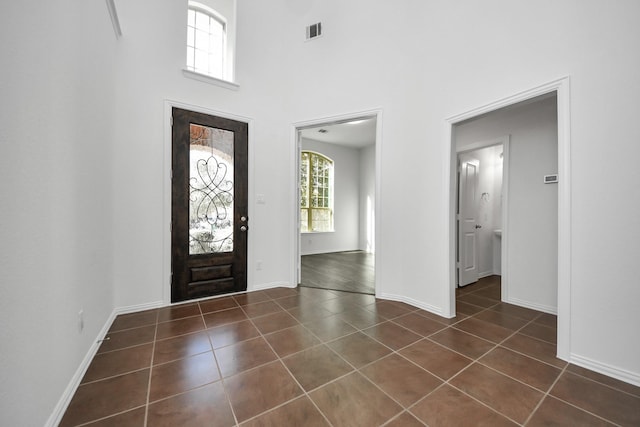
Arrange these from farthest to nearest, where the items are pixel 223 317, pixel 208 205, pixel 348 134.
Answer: pixel 348 134 < pixel 208 205 < pixel 223 317

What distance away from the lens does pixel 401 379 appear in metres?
1.64

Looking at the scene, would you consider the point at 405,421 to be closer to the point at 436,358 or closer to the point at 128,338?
the point at 436,358

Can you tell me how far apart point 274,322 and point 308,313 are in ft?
1.30

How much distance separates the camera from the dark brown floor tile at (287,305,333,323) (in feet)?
8.45

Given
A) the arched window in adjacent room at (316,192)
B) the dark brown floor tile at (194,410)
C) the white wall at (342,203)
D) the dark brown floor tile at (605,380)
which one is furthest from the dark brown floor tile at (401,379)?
the arched window in adjacent room at (316,192)

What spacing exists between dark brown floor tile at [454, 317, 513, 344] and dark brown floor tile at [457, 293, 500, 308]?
55 centimetres

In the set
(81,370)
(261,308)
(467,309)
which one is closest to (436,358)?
(467,309)

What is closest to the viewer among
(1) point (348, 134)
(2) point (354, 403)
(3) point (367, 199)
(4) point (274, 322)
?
(2) point (354, 403)

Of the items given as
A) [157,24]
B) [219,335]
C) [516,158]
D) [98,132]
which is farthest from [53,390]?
[516,158]

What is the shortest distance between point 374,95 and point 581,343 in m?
3.01

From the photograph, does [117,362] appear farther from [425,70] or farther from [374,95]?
[425,70]

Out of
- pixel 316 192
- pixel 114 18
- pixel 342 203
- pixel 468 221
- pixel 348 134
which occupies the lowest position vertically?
pixel 468 221

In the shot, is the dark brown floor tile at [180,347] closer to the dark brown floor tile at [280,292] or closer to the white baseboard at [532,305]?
the dark brown floor tile at [280,292]

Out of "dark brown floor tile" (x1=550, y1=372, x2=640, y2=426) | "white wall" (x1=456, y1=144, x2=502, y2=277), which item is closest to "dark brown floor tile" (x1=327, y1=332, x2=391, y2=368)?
"dark brown floor tile" (x1=550, y1=372, x2=640, y2=426)
